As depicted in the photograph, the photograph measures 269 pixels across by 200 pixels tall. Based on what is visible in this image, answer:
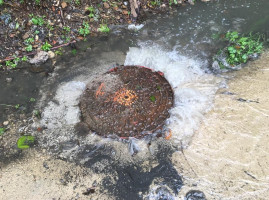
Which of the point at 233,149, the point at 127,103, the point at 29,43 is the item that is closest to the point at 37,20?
the point at 29,43

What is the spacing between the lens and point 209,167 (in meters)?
2.57

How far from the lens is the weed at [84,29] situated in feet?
14.1

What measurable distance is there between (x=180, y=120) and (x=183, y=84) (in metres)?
0.69

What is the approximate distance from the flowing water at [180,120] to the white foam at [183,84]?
0.5 inches

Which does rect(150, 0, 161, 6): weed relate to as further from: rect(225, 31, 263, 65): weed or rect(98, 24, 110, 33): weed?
rect(225, 31, 263, 65): weed

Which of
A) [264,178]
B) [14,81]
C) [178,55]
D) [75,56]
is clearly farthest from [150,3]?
[264,178]

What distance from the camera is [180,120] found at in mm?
3012

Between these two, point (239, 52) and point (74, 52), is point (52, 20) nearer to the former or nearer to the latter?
point (74, 52)

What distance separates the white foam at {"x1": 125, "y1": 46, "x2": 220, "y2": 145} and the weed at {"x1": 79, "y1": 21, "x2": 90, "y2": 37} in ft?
3.12

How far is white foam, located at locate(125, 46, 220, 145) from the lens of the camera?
297cm

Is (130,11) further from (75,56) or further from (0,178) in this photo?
(0,178)

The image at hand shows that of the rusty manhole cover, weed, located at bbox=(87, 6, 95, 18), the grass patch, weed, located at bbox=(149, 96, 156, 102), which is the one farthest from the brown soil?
weed, located at bbox=(149, 96, 156, 102)

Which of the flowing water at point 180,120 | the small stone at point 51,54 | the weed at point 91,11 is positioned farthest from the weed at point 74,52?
the weed at point 91,11

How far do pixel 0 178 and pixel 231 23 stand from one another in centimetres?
448
